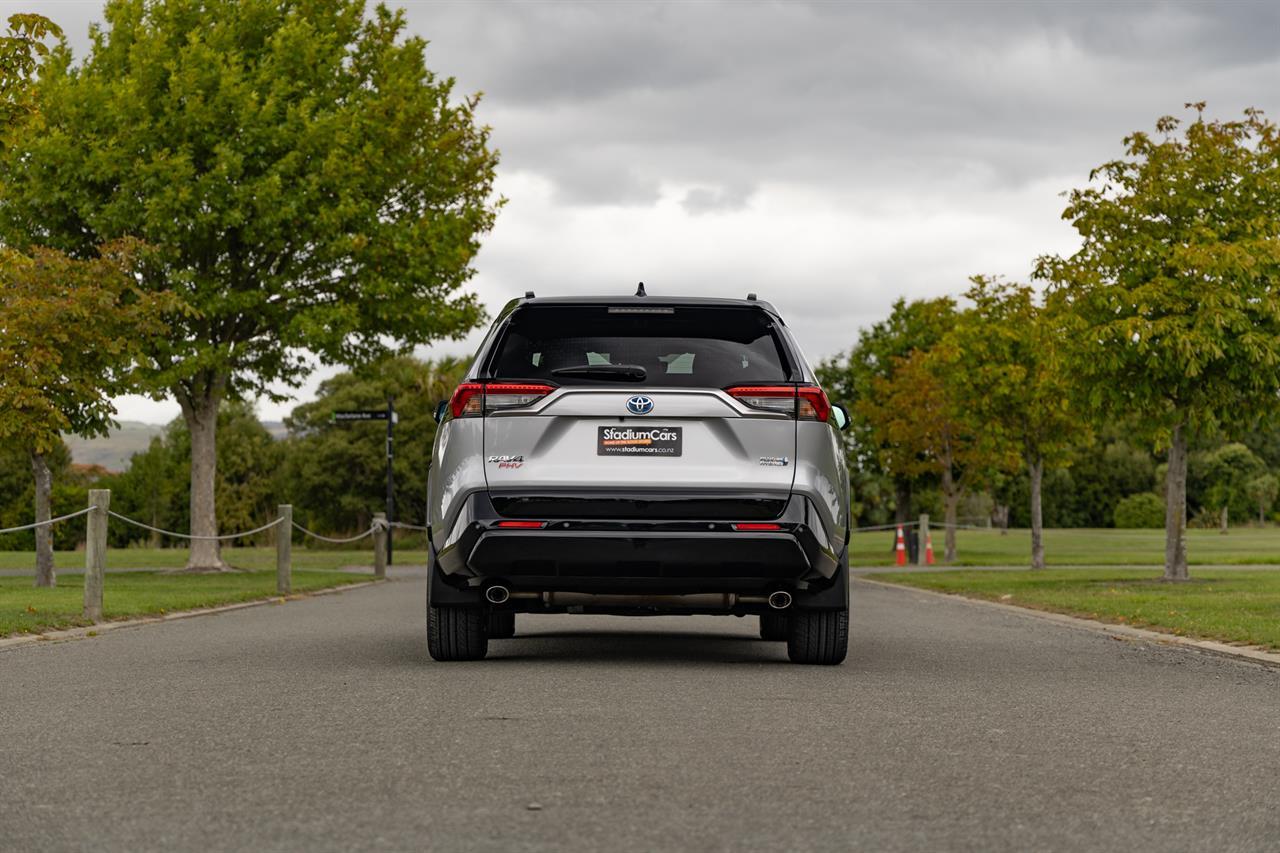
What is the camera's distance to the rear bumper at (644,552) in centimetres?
836

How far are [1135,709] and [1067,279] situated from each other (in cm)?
1484

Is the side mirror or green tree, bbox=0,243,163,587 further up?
green tree, bbox=0,243,163,587

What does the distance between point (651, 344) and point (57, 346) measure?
15.9m

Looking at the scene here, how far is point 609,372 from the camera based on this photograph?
8.44m

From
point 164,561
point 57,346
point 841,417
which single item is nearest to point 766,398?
point 841,417

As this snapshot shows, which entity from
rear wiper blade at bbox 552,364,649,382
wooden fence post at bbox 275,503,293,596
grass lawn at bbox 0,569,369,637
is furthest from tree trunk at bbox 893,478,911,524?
rear wiper blade at bbox 552,364,649,382

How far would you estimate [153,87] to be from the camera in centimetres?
2711

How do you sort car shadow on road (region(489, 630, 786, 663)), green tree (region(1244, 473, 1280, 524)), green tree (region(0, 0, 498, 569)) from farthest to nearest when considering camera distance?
green tree (region(1244, 473, 1280, 524))
green tree (region(0, 0, 498, 569))
car shadow on road (region(489, 630, 786, 663))

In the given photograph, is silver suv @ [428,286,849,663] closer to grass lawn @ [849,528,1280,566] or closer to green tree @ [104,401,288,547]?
grass lawn @ [849,528,1280,566]

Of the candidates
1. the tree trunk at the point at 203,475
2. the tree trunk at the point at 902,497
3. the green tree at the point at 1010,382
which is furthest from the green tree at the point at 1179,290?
the tree trunk at the point at 902,497

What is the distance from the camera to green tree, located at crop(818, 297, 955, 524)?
157 feet

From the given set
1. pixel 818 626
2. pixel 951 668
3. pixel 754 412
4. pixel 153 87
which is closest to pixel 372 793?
pixel 754 412

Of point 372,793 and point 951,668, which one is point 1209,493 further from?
point 372,793

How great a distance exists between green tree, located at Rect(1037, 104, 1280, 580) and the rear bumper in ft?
42.4
